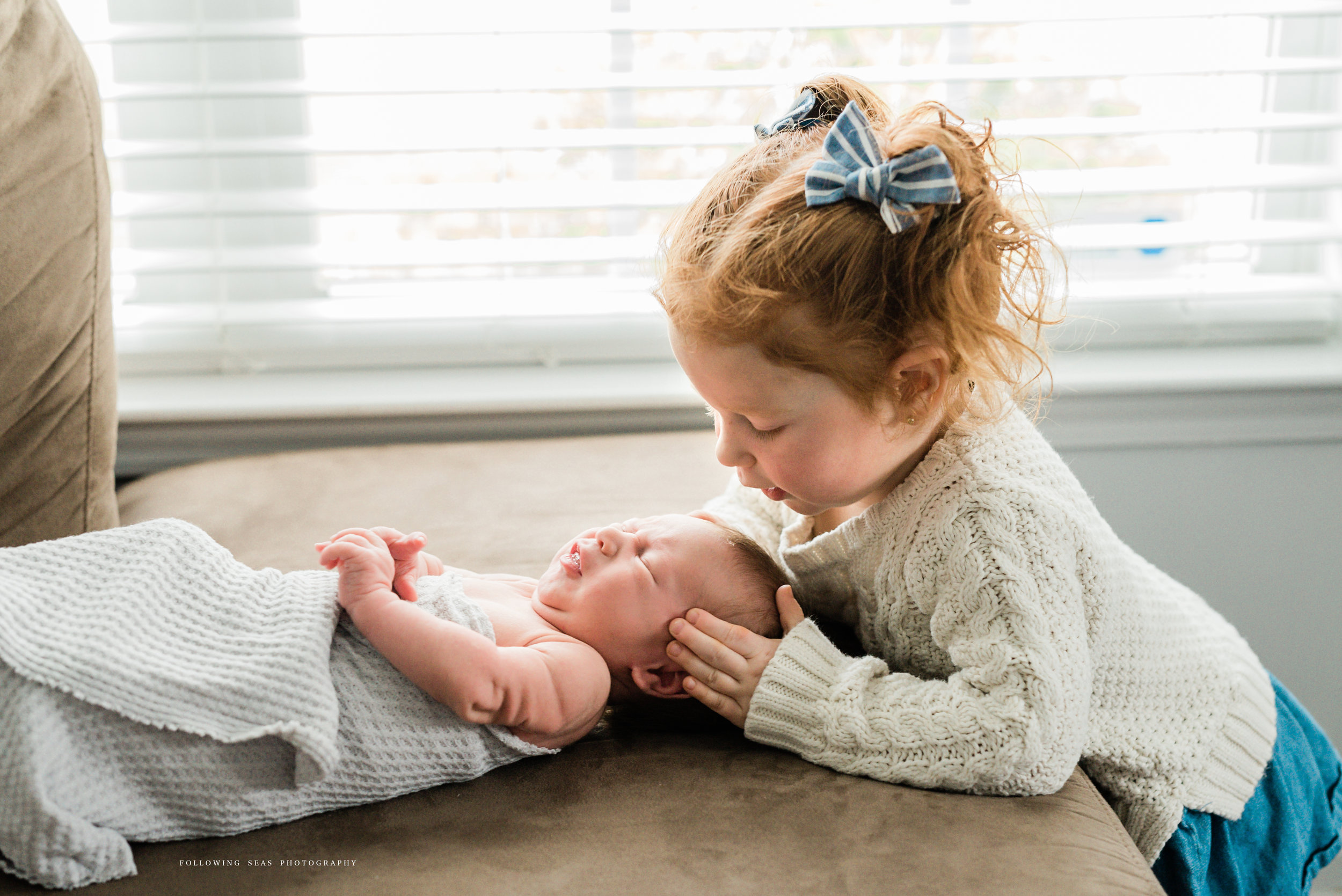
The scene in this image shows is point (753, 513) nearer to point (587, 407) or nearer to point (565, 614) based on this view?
point (565, 614)

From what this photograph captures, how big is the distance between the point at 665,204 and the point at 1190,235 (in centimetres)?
81

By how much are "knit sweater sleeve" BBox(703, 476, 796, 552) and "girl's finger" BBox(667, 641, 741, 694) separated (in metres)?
0.23

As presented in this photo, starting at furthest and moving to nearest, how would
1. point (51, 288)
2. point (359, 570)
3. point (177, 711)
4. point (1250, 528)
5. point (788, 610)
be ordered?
point (1250, 528)
point (51, 288)
point (788, 610)
point (359, 570)
point (177, 711)

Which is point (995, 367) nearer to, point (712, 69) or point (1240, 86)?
point (712, 69)

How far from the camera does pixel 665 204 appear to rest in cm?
158

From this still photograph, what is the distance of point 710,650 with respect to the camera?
860 millimetres

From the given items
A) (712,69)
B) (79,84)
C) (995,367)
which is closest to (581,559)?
(995,367)

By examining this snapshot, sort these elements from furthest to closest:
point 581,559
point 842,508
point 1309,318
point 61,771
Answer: point 1309,318 → point 842,508 → point 581,559 → point 61,771

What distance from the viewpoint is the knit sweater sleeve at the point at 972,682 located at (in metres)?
0.75

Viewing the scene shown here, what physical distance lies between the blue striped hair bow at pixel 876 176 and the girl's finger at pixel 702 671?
38 centimetres

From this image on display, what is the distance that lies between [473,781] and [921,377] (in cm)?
48

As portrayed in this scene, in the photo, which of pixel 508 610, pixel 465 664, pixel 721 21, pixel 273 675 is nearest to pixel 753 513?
pixel 508 610

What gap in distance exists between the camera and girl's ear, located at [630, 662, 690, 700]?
2.93ft

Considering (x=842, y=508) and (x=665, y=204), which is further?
(x=665, y=204)
